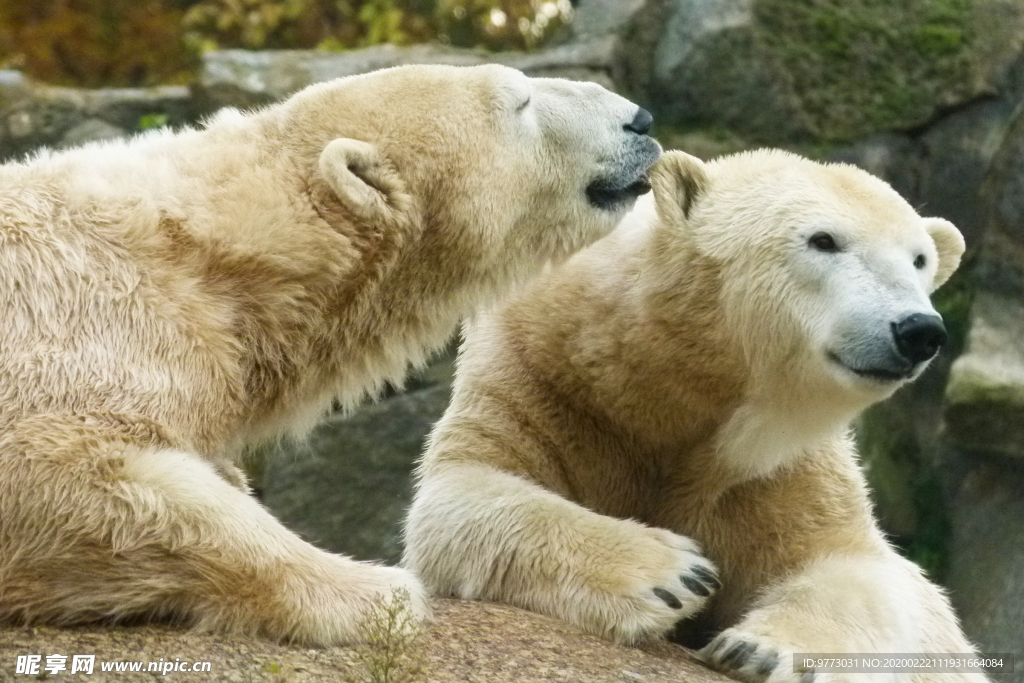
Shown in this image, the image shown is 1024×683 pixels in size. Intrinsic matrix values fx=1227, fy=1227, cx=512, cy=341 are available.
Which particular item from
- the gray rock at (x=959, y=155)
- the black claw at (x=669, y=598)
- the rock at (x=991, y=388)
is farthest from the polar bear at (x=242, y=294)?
the gray rock at (x=959, y=155)

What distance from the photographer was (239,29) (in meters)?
9.45

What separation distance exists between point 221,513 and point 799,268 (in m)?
1.79

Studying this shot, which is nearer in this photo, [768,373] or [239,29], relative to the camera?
[768,373]

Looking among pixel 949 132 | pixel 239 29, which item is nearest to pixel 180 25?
pixel 239 29

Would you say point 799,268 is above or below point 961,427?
above

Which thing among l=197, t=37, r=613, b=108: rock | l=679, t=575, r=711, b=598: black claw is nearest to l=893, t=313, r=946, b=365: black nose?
l=679, t=575, r=711, b=598: black claw

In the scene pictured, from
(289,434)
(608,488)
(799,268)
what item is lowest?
(608,488)

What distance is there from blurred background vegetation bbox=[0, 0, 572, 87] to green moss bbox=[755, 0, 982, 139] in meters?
2.38

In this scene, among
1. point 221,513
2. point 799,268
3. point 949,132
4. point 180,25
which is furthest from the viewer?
point 180,25

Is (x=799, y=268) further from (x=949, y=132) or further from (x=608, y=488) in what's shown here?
(x=949, y=132)

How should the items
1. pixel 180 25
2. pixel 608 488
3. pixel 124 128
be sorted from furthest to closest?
pixel 180 25 < pixel 124 128 < pixel 608 488

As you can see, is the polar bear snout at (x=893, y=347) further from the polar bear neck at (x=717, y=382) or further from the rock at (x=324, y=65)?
the rock at (x=324, y=65)

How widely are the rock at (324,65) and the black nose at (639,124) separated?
11.5 ft

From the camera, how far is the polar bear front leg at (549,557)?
325 cm
